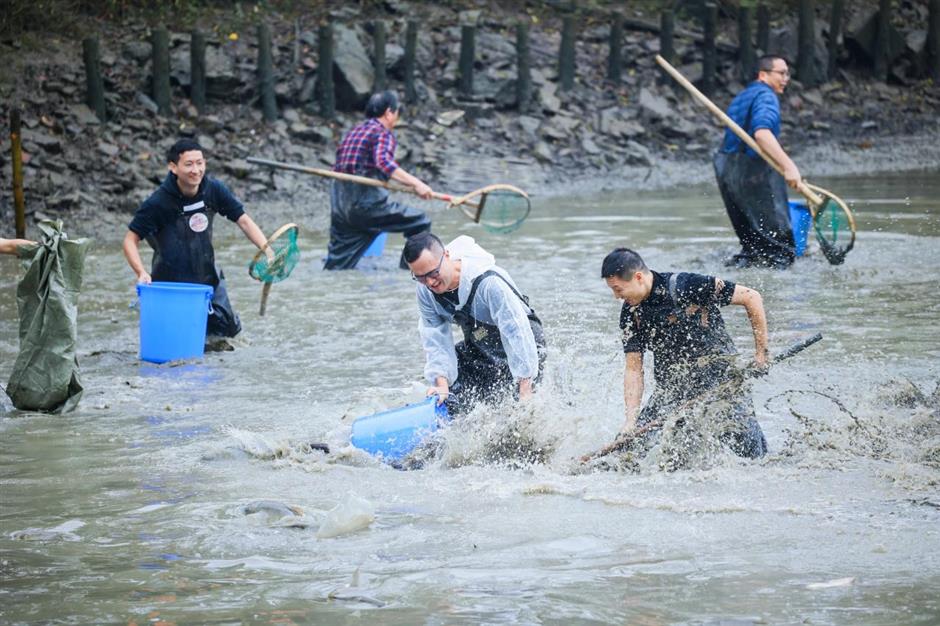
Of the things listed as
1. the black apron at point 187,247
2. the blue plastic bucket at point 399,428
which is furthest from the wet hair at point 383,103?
the blue plastic bucket at point 399,428

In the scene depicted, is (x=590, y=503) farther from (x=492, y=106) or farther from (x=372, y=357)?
(x=492, y=106)

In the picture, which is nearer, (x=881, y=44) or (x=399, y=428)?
(x=399, y=428)

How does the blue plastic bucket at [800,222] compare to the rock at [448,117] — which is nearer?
the blue plastic bucket at [800,222]

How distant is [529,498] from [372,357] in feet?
11.3

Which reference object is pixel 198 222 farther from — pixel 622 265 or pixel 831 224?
pixel 831 224

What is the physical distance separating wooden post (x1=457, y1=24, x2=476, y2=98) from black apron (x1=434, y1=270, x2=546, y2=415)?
1393cm

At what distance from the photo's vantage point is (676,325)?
648 centimetres

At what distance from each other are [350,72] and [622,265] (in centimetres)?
1427

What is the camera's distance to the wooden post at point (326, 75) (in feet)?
63.4

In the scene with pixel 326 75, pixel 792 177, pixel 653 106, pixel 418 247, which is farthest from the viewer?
pixel 653 106

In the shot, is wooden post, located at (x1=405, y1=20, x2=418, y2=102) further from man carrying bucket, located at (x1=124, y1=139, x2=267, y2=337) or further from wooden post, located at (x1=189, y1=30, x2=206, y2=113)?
man carrying bucket, located at (x1=124, y1=139, x2=267, y2=337)

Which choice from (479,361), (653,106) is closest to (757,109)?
(479,361)

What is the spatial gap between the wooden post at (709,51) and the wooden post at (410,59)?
182 inches

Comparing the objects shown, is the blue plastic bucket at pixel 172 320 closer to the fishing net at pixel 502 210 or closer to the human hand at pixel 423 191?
the human hand at pixel 423 191
